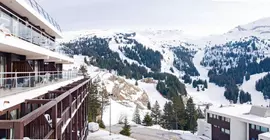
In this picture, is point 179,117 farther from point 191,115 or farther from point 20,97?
point 20,97

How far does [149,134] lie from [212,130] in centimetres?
1110

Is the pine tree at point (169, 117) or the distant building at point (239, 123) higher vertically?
the distant building at point (239, 123)

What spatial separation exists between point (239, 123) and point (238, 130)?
862 millimetres

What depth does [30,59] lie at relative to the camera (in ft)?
64.8

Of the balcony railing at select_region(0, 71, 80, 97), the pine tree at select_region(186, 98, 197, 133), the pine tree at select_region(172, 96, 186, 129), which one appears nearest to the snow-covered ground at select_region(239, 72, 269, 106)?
the pine tree at select_region(172, 96, 186, 129)

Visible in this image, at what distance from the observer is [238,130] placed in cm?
3869

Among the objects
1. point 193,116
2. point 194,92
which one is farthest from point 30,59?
point 194,92

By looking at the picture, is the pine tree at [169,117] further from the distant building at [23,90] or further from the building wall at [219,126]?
the distant building at [23,90]

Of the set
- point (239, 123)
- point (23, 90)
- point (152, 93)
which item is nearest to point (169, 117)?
point (239, 123)

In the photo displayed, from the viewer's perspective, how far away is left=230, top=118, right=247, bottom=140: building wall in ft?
126

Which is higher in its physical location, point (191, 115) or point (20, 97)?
point (20, 97)

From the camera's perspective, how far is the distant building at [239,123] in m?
35.9

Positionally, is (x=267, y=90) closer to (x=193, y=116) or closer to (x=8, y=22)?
(x=193, y=116)

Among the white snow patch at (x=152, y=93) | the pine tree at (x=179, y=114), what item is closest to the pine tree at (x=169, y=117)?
the pine tree at (x=179, y=114)
